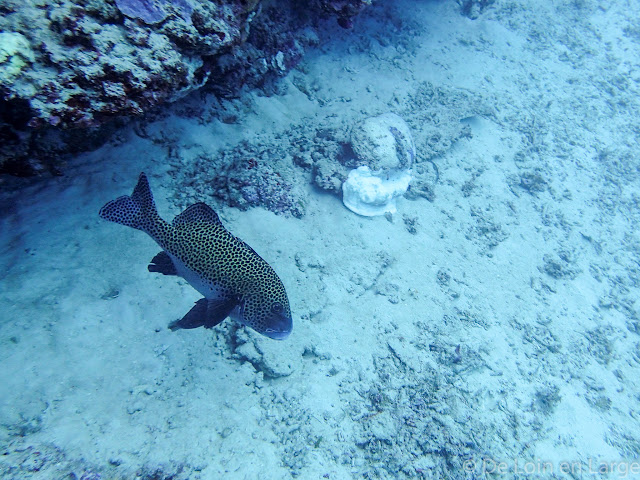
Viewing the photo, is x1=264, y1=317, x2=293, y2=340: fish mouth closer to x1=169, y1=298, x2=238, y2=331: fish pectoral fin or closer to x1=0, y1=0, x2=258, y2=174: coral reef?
x1=169, y1=298, x2=238, y2=331: fish pectoral fin

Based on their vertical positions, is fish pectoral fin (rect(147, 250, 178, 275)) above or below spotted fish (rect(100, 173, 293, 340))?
below

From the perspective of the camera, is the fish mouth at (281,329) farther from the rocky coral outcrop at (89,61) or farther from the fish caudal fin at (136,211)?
the rocky coral outcrop at (89,61)

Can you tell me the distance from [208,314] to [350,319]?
2.20 m

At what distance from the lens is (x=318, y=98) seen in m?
6.86

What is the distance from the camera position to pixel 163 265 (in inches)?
132

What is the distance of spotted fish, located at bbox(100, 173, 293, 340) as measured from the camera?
320 centimetres

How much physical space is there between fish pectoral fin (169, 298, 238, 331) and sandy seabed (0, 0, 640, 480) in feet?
2.82

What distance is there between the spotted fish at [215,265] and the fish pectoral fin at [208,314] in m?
0.01

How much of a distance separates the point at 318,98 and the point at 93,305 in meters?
5.41

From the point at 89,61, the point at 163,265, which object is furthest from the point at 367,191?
the point at 89,61

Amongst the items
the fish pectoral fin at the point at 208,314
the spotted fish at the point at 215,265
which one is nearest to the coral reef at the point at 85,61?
the spotted fish at the point at 215,265

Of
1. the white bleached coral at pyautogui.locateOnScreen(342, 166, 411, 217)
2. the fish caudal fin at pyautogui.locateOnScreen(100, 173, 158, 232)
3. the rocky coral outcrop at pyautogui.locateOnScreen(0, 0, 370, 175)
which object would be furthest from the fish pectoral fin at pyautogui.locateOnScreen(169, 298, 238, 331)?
the white bleached coral at pyautogui.locateOnScreen(342, 166, 411, 217)

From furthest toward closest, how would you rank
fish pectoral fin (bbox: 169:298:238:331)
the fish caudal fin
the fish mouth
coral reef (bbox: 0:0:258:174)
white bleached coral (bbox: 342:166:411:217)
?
white bleached coral (bbox: 342:166:411:217), the fish caudal fin, the fish mouth, fish pectoral fin (bbox: 169:298:238:331), coral reef (bbox: 0:0:258:174)

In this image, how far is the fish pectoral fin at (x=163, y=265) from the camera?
3345 millimetres
